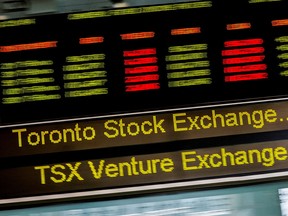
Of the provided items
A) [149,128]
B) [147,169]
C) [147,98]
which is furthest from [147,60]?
[147,169]

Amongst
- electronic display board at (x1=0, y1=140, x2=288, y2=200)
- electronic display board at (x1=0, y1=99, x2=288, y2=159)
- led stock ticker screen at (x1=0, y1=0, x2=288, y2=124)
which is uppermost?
led stock ticker screen at (x1=0, y1=0, x2=288, y2=124)

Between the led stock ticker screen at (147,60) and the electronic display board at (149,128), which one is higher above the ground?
the led stock ticker screen at (147,60)

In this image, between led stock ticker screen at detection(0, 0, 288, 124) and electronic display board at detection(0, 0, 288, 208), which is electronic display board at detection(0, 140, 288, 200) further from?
led stock ticker screen at detection(0, 0, 288, 124)

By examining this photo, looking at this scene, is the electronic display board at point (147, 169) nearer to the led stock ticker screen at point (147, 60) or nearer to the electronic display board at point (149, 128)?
the electronic display board at point (149, 128)

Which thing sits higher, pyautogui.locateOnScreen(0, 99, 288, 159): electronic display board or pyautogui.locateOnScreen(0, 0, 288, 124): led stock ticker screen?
pyautogui.locateOnScreen(0, 0, 288, 124): led stock ticker screen

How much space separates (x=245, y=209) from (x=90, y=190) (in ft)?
3.05

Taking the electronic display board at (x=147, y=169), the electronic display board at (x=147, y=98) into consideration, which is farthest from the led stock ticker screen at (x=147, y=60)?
the electronic display board at (x=147, y=169)

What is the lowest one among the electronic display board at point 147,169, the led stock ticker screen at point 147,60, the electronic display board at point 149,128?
the electronic display board at point 147,169

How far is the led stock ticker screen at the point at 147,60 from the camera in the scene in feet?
11.4

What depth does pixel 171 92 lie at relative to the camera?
138 inches

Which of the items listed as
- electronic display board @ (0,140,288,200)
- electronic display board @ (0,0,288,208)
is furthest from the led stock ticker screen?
electronic display board @ (0,140,288,200)

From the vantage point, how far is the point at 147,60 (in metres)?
3.50

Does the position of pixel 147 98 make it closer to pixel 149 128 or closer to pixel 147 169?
pixel 149 128

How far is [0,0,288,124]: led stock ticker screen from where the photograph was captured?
3.49 meters
